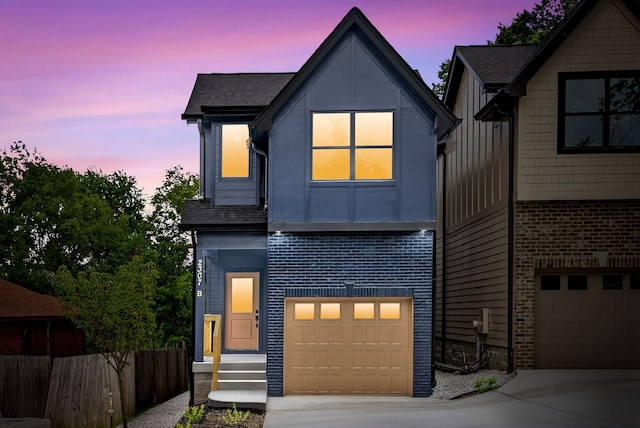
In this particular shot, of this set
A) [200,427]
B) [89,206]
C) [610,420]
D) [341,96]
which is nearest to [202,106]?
[341,96]

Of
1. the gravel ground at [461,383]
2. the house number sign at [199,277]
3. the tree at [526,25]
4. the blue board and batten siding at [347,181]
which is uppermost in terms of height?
the tree at [526,25]

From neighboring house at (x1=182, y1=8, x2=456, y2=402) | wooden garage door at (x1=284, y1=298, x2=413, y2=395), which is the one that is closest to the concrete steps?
neighboring house at (x1=182, y1=8, x2=456, y2=402)

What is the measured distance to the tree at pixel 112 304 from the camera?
16031 mm

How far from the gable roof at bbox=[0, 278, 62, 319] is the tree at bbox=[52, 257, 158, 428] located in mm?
11986

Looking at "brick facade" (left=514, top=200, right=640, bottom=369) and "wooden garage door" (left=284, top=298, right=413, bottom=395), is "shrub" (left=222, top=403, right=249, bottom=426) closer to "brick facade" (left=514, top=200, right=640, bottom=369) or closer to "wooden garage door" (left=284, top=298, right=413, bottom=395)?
"wooden garage door" (left=284, top=298, right=413, bottom=395)

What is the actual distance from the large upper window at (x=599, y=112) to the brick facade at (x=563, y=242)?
1456 mm

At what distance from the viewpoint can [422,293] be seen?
18.3 metres

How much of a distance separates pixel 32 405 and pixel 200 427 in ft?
15.8

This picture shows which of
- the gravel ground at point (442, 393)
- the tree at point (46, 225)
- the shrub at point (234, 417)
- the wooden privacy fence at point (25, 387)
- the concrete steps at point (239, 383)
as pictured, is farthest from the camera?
the tree at point (46, 225)

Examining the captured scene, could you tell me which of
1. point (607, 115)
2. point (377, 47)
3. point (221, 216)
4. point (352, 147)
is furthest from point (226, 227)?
point (607, 115)

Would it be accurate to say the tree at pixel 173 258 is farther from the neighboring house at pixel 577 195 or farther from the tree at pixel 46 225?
the neighboring house at pixel 577 195

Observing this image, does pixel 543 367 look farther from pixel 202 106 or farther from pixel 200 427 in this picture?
pixel 202 106

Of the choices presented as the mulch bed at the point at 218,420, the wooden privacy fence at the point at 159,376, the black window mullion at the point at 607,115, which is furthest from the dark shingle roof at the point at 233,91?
the black window mullion at the point at 607,115

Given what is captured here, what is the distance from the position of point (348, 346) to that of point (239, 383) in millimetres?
2724
